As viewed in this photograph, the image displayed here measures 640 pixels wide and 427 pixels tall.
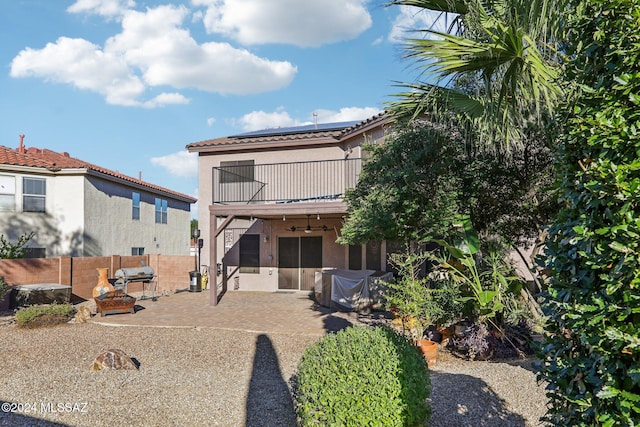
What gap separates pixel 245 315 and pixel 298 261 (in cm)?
523

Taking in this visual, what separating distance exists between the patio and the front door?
4.06 feet

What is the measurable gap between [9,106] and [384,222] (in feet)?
51.6

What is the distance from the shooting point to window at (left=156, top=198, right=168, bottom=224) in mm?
23734

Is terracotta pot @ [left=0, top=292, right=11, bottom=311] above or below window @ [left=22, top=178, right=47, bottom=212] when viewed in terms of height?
below

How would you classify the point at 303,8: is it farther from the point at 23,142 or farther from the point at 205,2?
the point at 23,142

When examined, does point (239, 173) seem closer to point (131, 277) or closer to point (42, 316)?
point (131, 277)

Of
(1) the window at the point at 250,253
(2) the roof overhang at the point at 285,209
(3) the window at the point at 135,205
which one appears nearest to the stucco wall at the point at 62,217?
(3) the window at the point at 135,205

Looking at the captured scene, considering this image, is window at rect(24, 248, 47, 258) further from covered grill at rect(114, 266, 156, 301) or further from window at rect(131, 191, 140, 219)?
window at rect(131, 191, 140, 219)

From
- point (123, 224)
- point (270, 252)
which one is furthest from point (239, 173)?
point (123, 224)

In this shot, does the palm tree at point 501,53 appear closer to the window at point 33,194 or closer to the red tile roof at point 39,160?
the red tile roof at point 39,160

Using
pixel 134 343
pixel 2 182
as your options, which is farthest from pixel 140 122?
pixel 134 343

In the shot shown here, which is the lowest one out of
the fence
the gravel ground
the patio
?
the patio

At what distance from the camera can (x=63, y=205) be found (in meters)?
17.5

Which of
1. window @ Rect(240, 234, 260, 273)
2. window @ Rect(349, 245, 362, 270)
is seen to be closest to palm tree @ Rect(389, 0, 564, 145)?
window @ Rect(349, 245, 362, 270)
